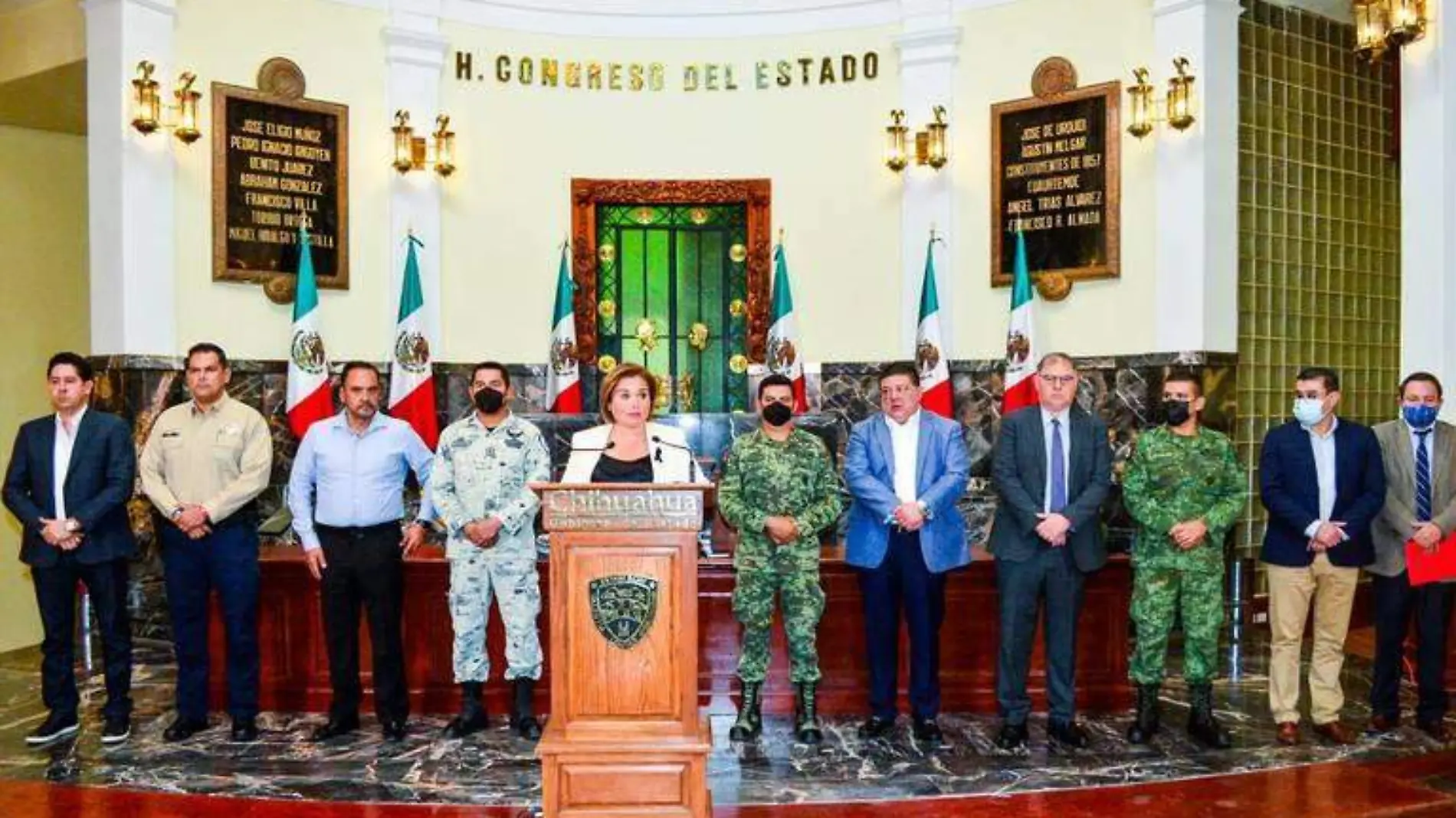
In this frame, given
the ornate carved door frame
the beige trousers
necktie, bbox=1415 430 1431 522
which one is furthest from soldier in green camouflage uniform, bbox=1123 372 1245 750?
the ornate carved door frame

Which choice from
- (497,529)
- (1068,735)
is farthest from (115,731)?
(1068,735)

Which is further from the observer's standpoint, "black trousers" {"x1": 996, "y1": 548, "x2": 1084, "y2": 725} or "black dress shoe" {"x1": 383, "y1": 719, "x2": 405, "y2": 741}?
"black dress shoe" {"x1": 383, "y1": 719, "x2": 405, "y2": 741}

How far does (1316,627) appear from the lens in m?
5.41

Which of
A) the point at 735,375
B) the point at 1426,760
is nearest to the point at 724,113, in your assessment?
the point at 735,375

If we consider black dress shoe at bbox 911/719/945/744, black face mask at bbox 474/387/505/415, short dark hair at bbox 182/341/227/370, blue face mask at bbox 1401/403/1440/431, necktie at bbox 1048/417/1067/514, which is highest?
short dark hair at bbox 182/341/227/370

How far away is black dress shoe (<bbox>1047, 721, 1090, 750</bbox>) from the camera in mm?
5262

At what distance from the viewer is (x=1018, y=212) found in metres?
8.23

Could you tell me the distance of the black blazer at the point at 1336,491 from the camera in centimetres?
523

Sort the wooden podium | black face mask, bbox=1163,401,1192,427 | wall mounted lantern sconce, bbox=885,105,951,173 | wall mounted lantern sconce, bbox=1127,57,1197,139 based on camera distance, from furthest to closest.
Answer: wall mounted lantern sconce, bbox=885,105,951,173, wall mounted lantern sconce, bbox=1127,57,1197,139, black face mask, bbox=1163,401,1192,427, the wooden podium

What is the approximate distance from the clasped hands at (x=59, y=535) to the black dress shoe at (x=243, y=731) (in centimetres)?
98

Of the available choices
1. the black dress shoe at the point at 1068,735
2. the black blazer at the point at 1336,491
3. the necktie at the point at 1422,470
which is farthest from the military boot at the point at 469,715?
the necktie at the point at 1422,470

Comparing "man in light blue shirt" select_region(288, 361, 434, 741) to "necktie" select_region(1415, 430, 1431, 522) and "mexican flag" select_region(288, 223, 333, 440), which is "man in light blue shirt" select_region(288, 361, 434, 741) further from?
"necktie" select_region(1415, 430, 1431, 522)

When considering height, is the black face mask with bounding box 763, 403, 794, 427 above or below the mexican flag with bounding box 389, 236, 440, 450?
below

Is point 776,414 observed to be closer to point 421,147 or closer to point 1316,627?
point 1316,627
